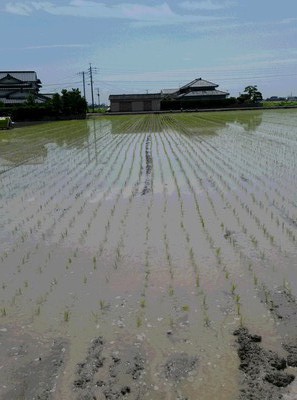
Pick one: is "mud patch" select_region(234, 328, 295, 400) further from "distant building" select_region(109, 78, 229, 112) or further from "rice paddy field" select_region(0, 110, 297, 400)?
"distant building" select_region(109, 78, 229, 112)

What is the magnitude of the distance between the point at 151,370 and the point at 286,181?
7305 millimetres

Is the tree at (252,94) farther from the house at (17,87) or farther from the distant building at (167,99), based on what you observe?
the house at (17,87)

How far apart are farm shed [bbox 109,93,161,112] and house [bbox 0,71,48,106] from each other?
11824 mm

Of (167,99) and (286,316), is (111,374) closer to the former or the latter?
(286,316)

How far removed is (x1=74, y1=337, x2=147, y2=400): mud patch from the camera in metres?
2.82

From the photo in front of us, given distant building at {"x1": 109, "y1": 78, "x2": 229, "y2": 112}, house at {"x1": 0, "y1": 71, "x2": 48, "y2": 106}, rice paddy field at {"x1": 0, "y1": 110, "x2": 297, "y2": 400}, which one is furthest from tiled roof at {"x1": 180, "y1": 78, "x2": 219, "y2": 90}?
rice paddy field at {"x1": 0, "y1": 110, "x2": 297, "y2": 400}

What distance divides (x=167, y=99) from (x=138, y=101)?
4670 millimetres

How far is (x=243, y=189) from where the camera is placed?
29.2ft

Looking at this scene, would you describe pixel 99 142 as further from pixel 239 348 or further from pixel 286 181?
pixel 239 348

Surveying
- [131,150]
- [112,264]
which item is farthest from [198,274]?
[131,150]

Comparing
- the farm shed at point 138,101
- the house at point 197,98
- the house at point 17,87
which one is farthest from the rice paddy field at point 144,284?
the farm shed at point 138,101

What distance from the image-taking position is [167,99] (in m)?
62.1

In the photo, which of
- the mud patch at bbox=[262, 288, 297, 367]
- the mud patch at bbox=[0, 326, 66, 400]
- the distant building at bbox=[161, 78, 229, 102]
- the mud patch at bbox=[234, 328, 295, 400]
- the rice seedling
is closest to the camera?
the mud patch at bbox=[234, 328, 295, 400]

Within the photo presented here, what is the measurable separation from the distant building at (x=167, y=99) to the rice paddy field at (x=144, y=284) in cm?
5171
